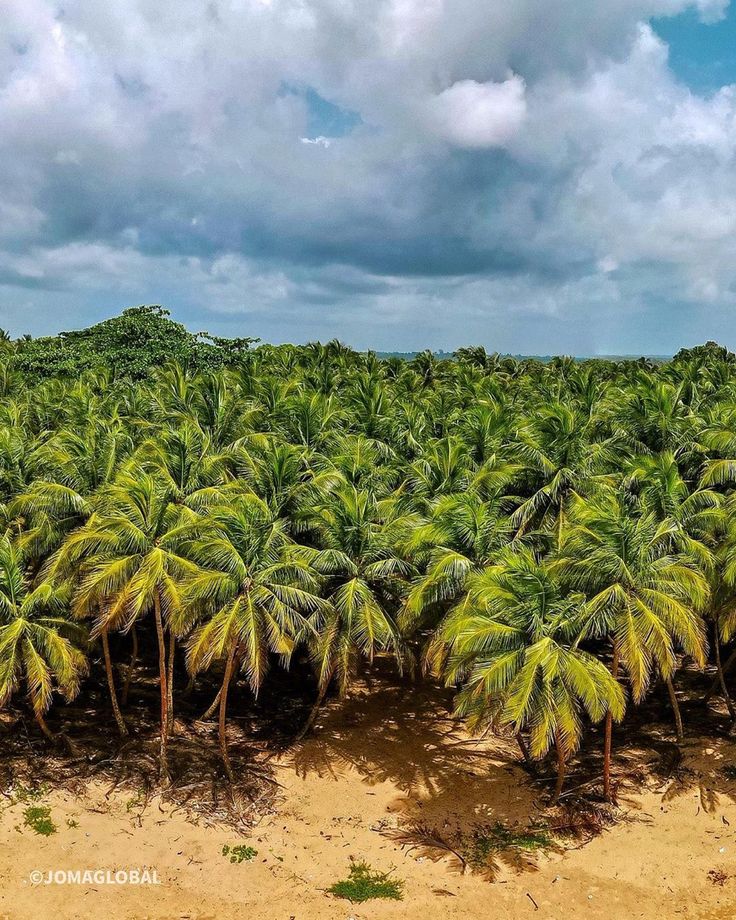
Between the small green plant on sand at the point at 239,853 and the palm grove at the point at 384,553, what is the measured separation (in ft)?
9.80

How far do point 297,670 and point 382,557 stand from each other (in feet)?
27.9

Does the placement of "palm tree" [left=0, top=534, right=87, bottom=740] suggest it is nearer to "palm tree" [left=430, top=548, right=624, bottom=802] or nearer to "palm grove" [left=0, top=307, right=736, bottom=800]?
"palm grove" [left=0, top=307, right=736, bottom=800]

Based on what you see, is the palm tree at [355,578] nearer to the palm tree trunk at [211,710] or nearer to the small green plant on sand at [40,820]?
the palm tree trunk at [211,710]

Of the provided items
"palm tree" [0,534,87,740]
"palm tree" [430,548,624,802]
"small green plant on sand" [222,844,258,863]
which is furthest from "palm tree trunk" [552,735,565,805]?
Result: "palm tree" [0,534,87,740]

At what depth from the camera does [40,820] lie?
22.1 meters

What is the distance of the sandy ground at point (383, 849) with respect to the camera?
19.4m

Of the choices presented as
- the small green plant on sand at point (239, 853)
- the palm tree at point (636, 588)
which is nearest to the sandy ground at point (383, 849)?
the small green plant on sand at point (239, 853)

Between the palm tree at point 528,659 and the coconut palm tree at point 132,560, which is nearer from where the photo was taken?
the palm tree at point 528,659

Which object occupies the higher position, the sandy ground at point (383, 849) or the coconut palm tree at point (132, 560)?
the coconut palm tree at point (132, 560)

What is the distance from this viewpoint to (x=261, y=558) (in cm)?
2255

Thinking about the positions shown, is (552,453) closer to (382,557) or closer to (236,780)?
(382,557)

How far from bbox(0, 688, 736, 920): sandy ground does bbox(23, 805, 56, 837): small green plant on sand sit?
193 mm

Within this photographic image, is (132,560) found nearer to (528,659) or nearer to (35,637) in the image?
(35,637)

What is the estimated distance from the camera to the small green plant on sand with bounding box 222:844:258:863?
69.0 feet
